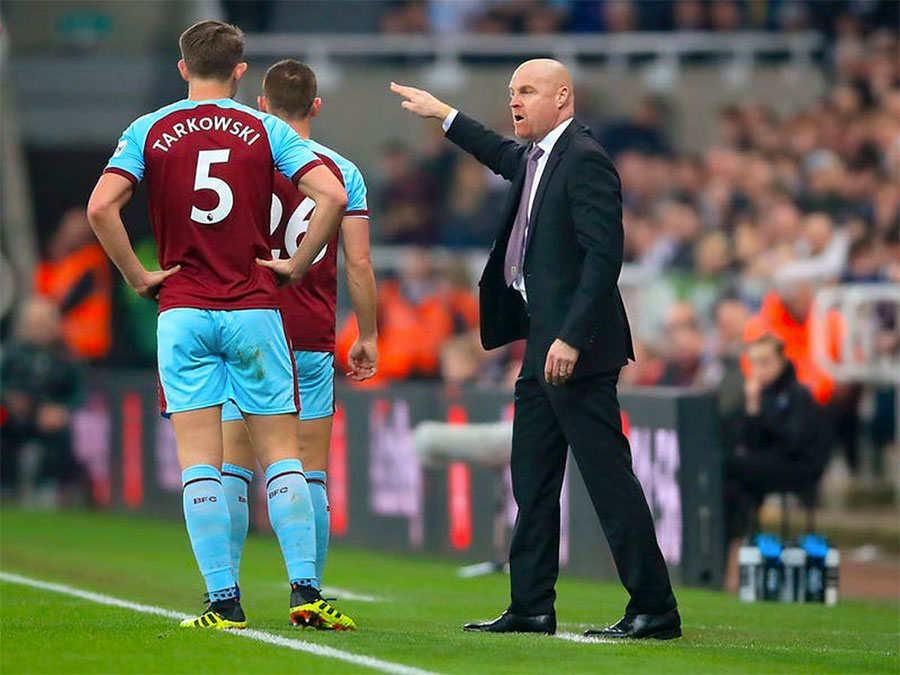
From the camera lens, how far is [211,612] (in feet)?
27.1

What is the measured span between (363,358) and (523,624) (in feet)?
4.27

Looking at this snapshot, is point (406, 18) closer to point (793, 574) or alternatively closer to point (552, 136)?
point (793, 574)

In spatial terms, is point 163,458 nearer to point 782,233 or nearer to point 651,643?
point 782,233

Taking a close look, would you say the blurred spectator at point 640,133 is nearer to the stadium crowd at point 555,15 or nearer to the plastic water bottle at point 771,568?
the stadium crowd at point 555,15

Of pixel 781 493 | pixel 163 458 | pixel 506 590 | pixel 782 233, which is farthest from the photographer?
pixel 163 458

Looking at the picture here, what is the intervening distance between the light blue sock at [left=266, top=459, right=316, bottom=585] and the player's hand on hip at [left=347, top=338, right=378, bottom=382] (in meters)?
0.90

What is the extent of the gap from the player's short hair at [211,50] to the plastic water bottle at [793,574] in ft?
18.2

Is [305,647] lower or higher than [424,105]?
lower

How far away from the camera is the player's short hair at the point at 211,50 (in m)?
8.18

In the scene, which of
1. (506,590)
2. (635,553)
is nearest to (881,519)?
(506,590)

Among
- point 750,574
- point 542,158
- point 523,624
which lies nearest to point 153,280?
point 542,158

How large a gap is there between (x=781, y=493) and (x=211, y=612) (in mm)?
6260

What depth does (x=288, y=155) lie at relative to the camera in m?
8.20

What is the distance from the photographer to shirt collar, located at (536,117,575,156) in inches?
344
